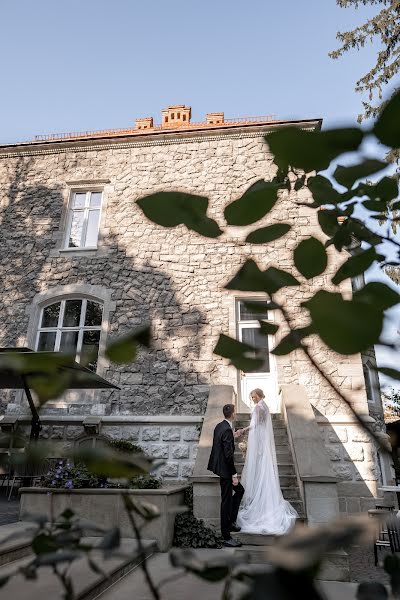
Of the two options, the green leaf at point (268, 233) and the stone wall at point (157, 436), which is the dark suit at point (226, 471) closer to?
the stone wall at point (157, 436)

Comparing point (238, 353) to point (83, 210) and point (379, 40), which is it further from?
point (379, 40)

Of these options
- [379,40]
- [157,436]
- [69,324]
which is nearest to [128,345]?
[157,436]

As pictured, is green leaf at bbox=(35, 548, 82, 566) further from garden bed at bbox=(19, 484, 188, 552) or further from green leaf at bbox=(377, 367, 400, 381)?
garden bed at bbox=(19, 484, 188, 552)

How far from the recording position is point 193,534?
16.7 ft

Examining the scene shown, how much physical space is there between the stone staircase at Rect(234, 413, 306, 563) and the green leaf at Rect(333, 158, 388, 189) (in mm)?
5099

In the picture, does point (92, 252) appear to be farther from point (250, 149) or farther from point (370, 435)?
point (370, 435)

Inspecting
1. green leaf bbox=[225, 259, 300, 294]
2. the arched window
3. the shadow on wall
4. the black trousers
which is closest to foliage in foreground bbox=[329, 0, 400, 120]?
the shadow on wall

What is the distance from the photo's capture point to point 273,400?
8289 mm

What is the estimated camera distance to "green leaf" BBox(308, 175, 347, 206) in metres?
0.62

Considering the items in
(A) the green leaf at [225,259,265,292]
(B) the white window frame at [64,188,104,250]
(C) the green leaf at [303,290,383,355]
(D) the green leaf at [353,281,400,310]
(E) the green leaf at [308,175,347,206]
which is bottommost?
(C) the green leaf at [303,290,383,355]

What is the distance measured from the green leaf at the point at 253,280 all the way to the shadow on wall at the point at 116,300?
22.4ft

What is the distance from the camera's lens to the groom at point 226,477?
5.10 m

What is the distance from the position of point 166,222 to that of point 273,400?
8.21 meters

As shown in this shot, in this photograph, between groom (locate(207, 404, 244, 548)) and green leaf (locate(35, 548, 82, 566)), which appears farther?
groom (locate(207, 404, 244, 548))
